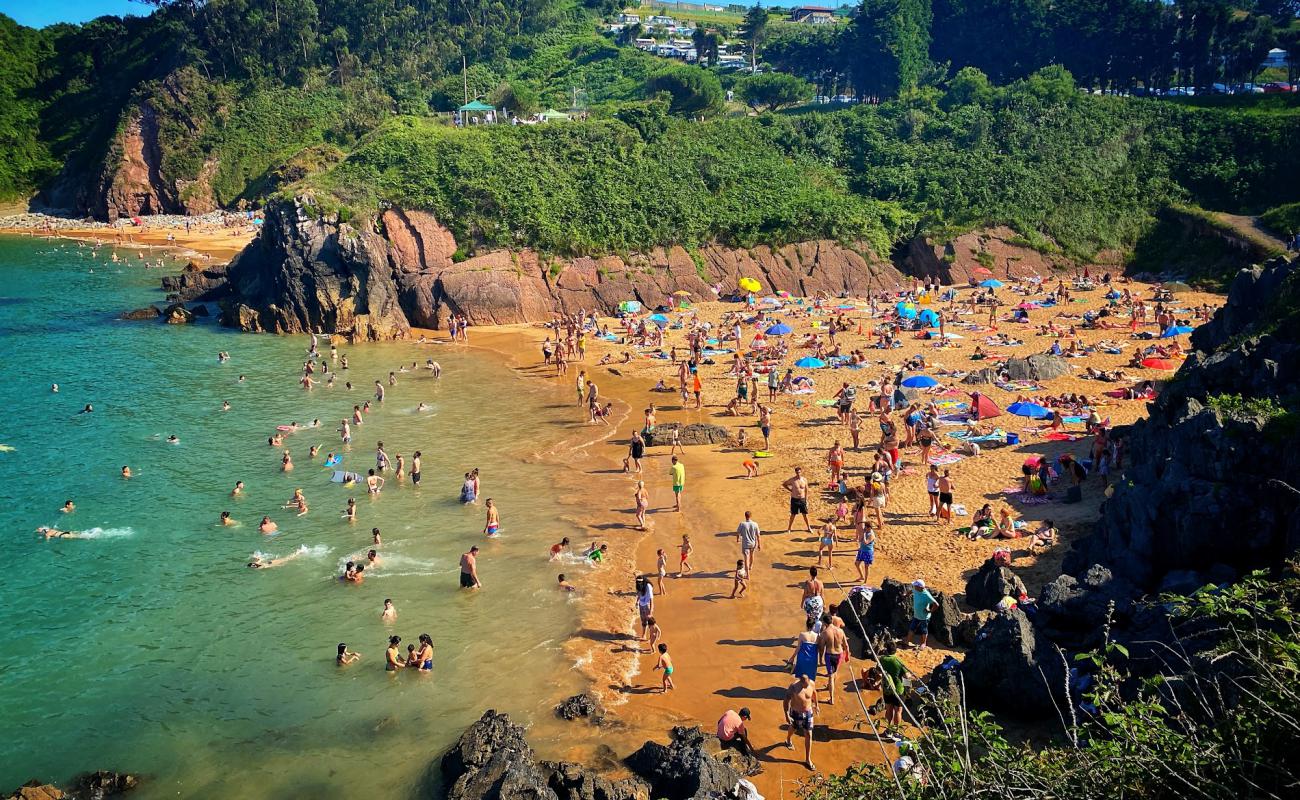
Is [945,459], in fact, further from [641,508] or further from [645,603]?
[645,603]

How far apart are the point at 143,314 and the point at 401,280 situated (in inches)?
510

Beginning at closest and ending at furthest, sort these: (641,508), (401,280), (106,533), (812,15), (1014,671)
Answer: (1014,671), (641,508), (106,533), (401,280), (812,15)

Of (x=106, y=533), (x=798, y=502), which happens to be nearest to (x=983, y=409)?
(x=798, y=502)

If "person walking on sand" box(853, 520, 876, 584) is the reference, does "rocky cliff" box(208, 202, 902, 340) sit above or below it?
above

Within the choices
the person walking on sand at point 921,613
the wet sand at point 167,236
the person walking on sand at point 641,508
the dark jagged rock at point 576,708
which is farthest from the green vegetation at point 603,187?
the person walking on sand at point 921,613

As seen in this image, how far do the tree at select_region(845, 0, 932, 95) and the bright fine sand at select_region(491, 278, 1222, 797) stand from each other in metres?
49.5

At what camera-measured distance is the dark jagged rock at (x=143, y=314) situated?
146ft

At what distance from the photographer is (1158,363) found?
3156cm

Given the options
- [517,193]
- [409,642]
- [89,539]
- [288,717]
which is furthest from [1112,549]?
[517,193]

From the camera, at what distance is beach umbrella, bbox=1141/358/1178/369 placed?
31.5m

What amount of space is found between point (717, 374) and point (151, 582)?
20.6 meters

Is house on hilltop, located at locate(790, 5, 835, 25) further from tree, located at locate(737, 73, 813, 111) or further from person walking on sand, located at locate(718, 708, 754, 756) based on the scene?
person walking on sand, located at locate(718, 708, 754, 756)

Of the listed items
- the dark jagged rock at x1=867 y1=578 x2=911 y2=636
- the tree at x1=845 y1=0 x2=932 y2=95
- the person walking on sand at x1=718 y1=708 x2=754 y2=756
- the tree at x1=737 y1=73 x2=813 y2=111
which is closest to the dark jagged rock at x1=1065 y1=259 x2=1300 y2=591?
the dark jagged rock at x1=867 y1=578 x2=911 y2=636

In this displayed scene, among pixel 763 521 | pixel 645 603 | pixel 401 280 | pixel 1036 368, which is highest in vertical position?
pixel 401 280
